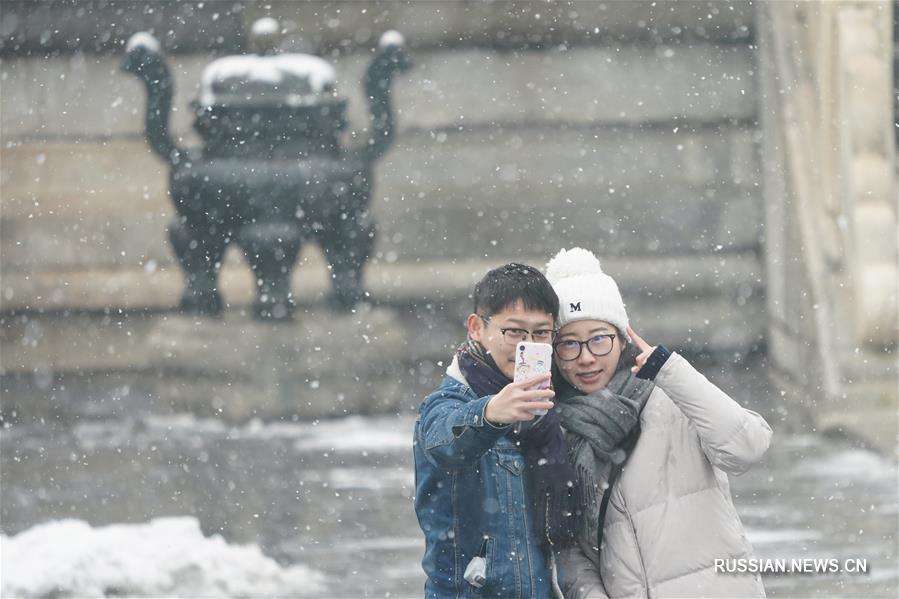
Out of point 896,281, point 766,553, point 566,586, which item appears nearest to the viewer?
point 566,586

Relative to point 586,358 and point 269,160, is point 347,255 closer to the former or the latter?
point 269,160

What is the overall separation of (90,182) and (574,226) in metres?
3.94

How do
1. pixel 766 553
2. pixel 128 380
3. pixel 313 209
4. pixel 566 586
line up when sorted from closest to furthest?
pixel 566 586, pixel 766 553, pixel 313 209, pixel 128 380

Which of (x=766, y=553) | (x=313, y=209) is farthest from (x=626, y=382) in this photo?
(x=313, y=209)

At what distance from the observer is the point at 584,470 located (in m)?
2.49

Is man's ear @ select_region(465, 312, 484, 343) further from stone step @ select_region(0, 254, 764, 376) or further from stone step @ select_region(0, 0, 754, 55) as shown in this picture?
stone step @ select_region(0, 0, 754, 55)

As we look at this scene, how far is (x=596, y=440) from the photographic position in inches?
98.5

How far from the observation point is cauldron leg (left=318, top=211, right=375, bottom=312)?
8914 millimetres

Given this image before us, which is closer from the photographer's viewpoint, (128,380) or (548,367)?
(548,367)

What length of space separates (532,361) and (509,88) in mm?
8970

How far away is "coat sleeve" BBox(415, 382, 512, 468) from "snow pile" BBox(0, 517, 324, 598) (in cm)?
240

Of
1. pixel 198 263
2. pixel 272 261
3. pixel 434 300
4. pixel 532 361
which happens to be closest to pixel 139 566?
pixel 532 361

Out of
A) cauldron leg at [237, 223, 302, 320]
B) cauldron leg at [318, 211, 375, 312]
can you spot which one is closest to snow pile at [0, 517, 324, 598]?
cauldron leg at [237, 223, 302, 320]

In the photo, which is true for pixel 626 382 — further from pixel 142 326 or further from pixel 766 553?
pixel 142 326
